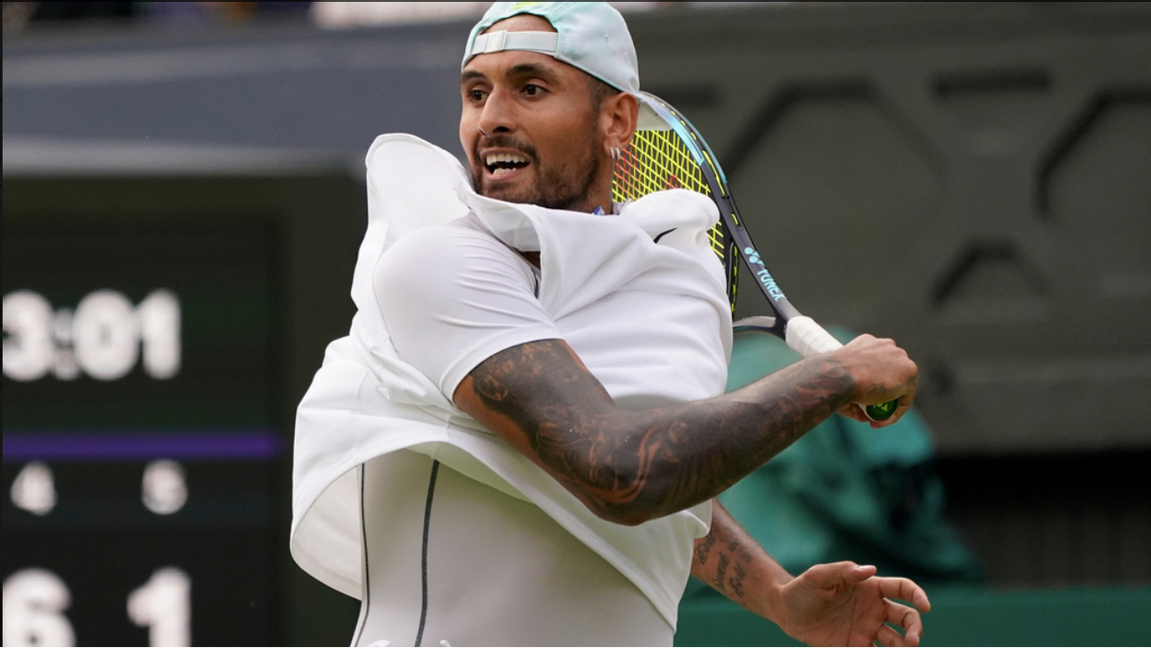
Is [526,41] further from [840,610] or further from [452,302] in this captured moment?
[840,610]

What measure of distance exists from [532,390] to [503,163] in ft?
1.44

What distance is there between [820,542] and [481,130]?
326cm

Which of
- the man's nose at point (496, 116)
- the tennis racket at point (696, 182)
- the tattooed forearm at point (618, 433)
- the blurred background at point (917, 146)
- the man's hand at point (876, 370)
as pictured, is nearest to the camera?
the tattooed forearm at point (618, 433)

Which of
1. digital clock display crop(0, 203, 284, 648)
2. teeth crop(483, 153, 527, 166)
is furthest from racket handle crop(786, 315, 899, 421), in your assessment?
digital clock display crop(0, 203, 284, 648)

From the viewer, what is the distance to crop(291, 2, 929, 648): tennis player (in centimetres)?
171

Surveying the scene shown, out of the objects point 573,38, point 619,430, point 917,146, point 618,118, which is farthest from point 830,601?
point 917,146

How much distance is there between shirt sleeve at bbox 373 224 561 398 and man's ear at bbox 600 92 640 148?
1.14ft

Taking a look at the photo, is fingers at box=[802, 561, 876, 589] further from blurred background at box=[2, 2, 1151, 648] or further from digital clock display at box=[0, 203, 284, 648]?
blurred background at box=[2, 2, 1151, 648]

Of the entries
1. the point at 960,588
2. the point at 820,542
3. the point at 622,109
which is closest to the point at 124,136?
the point at 820,542

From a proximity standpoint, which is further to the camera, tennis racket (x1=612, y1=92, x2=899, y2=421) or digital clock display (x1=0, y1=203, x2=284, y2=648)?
digital clock display (x1=0, y1=203, x2=284, y2=648)

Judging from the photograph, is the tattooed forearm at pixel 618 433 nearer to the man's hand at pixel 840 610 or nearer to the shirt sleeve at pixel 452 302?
the shirt sleeve at pixel 452 302

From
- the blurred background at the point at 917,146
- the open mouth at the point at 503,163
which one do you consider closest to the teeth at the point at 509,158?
the open mouth at the point at 503,163

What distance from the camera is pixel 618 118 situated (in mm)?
2146

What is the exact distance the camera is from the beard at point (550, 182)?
6.59 ft
